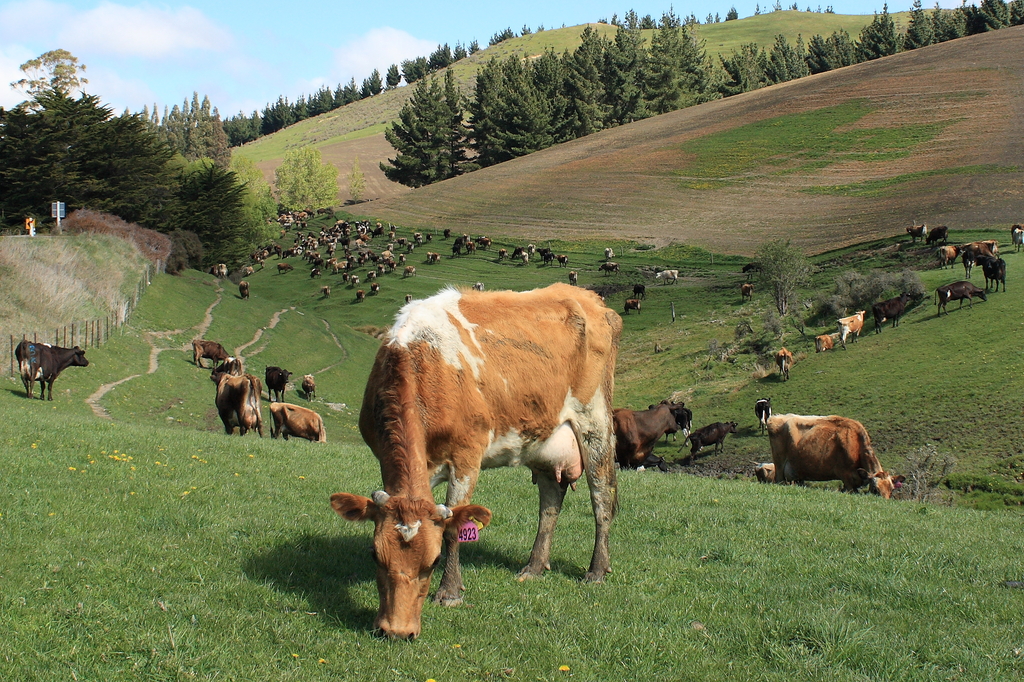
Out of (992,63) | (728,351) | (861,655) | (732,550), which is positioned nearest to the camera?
(861,655)

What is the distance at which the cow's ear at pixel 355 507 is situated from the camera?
23.9 feet

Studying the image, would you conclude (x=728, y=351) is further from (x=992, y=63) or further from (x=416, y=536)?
(x=992, y=63)

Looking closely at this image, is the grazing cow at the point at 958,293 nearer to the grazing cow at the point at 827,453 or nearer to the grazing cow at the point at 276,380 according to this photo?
the grazing cow at the point at 827,453


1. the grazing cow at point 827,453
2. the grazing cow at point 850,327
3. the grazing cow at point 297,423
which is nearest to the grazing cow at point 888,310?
the grazing cow at point 850,327

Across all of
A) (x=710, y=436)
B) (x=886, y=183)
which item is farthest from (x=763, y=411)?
(x=886, y=183)

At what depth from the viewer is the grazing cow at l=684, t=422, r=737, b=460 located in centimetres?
3538

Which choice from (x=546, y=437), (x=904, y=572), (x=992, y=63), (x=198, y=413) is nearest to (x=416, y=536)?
(x=546, y=437)

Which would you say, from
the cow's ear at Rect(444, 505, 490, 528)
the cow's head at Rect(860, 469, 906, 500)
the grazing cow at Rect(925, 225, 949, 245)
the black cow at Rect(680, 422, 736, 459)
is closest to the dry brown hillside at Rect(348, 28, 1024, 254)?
the grazing cow at Rect(925, 225, 949, 245)

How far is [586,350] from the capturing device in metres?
9.69

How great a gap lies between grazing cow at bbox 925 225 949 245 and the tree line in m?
78.0

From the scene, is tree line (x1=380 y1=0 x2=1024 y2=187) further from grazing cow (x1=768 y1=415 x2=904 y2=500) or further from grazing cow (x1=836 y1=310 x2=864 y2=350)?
grazing cow (x1=768 y1=415 x2=904 y2=500)

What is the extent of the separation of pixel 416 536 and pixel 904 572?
561cm

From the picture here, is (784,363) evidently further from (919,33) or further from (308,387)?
(919,33)

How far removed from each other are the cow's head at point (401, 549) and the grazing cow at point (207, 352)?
36.3m
